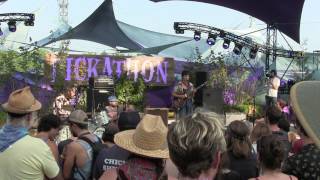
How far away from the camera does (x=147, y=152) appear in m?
2.15

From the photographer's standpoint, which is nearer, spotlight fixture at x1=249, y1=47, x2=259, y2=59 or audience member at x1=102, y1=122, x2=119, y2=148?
audience member at x1=102, y1=122, x2=119, y2=148

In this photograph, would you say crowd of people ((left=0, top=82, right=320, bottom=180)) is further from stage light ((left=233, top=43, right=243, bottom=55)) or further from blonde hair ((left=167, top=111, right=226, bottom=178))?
stage light ((left=233, top=43, right=243, bottom=55))

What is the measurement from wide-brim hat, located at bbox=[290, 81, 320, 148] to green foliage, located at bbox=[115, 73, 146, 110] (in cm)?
1404

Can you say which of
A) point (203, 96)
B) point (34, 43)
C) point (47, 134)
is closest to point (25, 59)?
point (34, 43)

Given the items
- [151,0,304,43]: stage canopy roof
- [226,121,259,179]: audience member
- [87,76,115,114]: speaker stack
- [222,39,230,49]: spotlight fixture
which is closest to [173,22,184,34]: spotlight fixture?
[222,39,230,49]: spotlight fixture

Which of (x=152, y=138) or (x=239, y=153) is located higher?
(x=152, y=138)

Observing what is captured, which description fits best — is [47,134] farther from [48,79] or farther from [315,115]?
[48,79]

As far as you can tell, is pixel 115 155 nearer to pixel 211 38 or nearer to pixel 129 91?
pixel 129 91

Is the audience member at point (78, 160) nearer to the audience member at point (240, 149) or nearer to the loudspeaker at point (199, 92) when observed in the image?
the audience member at point (240, 149)

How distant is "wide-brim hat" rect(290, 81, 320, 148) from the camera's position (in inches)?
32.2

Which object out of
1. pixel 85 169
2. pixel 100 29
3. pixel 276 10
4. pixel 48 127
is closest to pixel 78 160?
pixel 85 169

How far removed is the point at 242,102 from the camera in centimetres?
1666

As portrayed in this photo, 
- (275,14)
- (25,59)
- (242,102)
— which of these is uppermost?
(275,14)

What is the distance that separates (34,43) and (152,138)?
16041 mm
